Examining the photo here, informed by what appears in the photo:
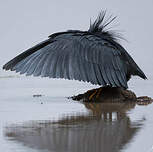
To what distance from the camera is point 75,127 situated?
560 centimetres

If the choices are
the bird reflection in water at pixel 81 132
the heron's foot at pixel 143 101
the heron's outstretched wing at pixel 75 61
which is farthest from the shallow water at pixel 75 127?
the heron's outstretched wing at pixel 75 61

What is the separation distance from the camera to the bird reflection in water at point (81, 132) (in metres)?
4.32

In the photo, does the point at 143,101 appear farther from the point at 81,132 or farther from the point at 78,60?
the point at 81,132

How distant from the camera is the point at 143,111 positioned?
7344 mm

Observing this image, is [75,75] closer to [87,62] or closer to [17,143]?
[87,62]

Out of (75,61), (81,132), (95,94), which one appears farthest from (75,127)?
(95,94)

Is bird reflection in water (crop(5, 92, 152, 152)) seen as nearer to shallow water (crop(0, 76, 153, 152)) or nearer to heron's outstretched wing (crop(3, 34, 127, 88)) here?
shallow water (crop(0, 76, 153, 152))

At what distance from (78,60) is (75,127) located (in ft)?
9.49

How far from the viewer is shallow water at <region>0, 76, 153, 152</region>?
4341 mm

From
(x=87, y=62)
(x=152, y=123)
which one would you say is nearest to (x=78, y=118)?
(x=152, y=123)

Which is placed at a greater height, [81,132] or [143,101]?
[143,101]

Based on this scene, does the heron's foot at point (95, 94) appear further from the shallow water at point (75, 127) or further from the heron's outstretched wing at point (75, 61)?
the heron's outstretched wing at point (75, 61)

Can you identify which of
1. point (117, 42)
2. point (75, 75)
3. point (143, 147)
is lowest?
point (143, 147)

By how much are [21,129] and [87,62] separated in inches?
126
